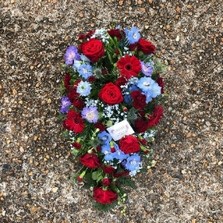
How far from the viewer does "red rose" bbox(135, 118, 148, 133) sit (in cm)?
331

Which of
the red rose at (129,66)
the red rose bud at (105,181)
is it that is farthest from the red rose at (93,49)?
the red rose bud at (105,181)

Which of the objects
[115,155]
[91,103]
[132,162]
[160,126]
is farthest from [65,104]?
[160,126]

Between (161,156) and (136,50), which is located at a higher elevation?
(136,50)

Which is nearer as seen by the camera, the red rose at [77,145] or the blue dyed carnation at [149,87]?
the blue dyed carnation at [149,87]

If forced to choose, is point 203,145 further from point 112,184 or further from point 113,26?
point 113,26

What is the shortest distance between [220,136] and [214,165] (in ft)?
0.72

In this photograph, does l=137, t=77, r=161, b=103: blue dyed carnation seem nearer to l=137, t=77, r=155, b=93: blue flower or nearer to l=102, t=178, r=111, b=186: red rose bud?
l=137, t=77, r=155, b=93: blue flower

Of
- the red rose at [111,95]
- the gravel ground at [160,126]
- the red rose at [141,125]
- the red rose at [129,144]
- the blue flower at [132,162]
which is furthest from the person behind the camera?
the gravel ground at [160,126]

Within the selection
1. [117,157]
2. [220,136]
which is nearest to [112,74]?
[117,157]

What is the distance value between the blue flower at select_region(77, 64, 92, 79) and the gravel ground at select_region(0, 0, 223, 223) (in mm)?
645

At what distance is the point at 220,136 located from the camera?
3.85m

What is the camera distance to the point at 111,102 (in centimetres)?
311

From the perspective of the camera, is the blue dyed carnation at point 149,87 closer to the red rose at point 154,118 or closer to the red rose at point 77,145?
the red rose at point 154,118

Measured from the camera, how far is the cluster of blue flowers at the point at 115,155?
3359 millimetres
